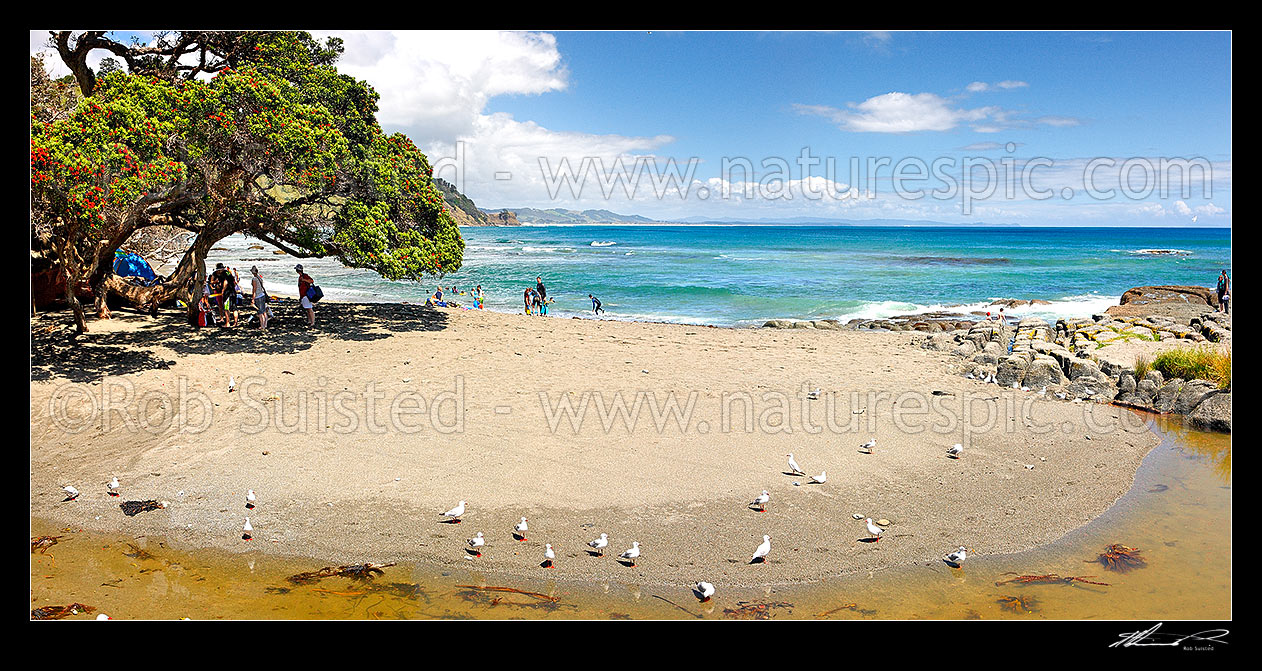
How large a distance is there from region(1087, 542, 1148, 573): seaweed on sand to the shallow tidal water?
6 cm

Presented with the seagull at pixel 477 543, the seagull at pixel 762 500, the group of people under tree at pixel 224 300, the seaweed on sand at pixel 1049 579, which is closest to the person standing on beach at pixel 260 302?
the group of people under tree at pixel 224 300

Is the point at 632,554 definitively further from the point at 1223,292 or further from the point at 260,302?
the point at 1223,292

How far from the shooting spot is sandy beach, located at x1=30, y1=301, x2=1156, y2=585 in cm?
711

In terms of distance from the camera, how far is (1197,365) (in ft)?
42.4

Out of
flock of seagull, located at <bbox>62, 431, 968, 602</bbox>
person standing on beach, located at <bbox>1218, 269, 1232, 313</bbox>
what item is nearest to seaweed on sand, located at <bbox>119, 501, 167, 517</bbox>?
flock of seagull, located at <bbox>62, 431, 968, 602</bbox>

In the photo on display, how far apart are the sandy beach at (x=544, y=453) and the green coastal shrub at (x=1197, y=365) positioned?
85.3 inches

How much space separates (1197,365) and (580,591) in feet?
41.1

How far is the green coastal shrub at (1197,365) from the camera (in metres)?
12.6

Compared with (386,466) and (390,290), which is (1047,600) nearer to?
(386,466)

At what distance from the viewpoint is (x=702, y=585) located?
20.0ft

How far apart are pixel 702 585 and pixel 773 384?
7.11 meters

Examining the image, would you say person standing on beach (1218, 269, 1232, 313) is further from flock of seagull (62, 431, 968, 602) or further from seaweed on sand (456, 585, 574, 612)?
seaweed on sand (456, 585, 574, 612)

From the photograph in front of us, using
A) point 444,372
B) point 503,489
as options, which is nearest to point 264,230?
point 444,372
